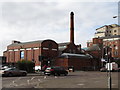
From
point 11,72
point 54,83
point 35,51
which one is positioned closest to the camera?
point 54,83

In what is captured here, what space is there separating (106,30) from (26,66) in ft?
275

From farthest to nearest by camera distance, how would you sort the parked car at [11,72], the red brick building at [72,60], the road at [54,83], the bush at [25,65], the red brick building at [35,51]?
the red brick building at [35,51], the red brick building at [72,60], the bush at [25,65], the parked car at [11,72], the road at [54,83]

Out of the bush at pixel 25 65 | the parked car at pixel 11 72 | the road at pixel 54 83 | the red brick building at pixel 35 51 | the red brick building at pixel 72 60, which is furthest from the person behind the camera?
the red brick building at pixel 35 51

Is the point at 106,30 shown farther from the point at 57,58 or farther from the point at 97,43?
the point at 57,58

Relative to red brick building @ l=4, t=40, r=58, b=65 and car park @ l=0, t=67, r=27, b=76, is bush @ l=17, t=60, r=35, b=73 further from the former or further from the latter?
red brick building @ l=4, t=40, r=58, b=65

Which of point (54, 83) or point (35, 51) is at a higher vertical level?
point (35, 51)

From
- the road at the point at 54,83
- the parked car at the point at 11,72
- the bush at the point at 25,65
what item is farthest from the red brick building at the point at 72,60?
the road at the point at 54,83

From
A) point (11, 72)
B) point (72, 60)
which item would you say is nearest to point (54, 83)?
point (11, 72)

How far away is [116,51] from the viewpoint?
105 meters

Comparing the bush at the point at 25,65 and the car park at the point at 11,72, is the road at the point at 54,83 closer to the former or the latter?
the car park at the point at 11,72

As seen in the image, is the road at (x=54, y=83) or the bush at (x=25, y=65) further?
the bush at (x=25, y=65)

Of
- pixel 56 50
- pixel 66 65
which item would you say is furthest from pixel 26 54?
pixel 66 65

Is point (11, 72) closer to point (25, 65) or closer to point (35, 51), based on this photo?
point (25, 65)

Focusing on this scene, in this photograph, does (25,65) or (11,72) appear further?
(25,65)
